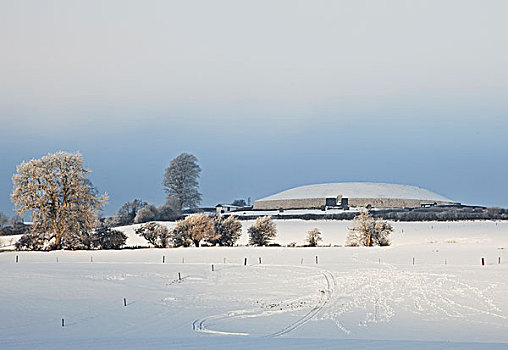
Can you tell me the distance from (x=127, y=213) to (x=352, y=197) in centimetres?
3471

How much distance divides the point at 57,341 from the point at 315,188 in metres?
84.1

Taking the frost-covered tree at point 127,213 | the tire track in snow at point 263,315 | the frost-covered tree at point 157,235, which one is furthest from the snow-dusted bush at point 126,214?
the tire track in snow at point 263,315

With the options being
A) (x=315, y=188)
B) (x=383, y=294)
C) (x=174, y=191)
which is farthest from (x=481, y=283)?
(x=315, y=188)

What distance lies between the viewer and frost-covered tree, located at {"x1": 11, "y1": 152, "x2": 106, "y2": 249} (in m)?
45.6

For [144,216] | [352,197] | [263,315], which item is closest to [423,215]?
[352,197]

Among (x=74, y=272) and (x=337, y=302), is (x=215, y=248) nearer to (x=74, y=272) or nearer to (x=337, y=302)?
(x=74, y=272)

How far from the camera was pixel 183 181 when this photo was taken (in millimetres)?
82375

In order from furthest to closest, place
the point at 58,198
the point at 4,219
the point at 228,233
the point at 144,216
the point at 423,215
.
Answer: the point at 4,219
the point at 144,216
the point at 423,215
the point at 228,233
the point at 58,198

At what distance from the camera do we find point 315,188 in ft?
332

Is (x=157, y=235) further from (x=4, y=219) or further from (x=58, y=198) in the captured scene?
(x=4, y=219)

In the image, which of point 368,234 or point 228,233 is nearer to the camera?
point 368,234

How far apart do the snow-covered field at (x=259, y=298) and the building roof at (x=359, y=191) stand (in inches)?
1888

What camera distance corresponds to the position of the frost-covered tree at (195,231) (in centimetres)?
4869

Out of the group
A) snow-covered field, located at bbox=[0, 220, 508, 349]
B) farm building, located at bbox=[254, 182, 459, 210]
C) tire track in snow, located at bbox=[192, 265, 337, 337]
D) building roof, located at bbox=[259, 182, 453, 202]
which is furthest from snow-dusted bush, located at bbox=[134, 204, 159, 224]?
tire track in snow, located at bbox=[192, 265, 337, 337]
